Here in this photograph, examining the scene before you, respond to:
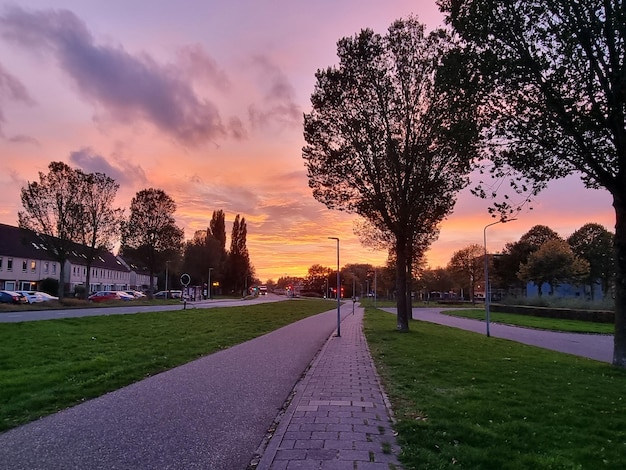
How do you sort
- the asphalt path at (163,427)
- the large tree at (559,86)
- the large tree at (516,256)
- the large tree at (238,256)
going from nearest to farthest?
1. the asphalt path at (163,427)
2. the large tree at (559,86)
3. the large tree at (516,256)
4. the large tree at (238,256)

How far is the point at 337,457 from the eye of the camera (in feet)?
16.1

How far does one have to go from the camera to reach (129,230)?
64.6 metres

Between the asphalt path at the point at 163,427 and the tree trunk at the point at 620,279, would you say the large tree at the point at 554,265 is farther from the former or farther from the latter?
the asphalt path at the point at 163,427

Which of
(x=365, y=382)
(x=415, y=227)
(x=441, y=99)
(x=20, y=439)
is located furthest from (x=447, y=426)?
(x=415, y=227)

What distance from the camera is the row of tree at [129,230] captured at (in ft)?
146

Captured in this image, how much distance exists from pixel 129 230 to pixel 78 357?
2197 inches

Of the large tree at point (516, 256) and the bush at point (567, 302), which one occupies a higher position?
the large tree at point (516, 256)

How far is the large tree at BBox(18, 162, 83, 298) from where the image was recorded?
43.6m

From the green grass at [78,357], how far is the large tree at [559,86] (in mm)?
10587

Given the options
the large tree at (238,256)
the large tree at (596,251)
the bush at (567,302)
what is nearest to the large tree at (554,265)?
the bush at (567,302)

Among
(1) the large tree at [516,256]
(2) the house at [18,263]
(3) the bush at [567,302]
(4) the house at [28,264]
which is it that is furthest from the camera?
(1) the large tree at [516,256]

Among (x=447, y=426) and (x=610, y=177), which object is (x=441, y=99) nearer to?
(x=610, y=177)

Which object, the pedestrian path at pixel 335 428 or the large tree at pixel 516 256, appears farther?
the large tree at pixel 516 256

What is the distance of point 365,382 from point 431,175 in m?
14.5
